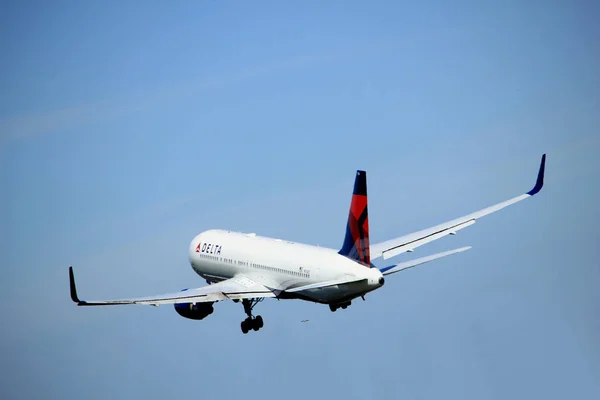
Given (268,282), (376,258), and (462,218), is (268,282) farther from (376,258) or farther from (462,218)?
(462,218)

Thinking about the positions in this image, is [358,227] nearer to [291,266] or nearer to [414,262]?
[414,262]

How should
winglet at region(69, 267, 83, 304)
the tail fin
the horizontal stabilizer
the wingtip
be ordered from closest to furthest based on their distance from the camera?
the wingtip → winglet at region(69, 267, 83, 304) → the tail fin → the horizontal stabilizer

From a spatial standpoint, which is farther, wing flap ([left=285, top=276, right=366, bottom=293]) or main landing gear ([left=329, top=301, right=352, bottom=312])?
main landing gear ([left=329, top=301, right=352, bottom=312])

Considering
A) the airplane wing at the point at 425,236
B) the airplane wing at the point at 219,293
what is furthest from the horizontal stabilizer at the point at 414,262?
the airplane wing at the point at 219,293

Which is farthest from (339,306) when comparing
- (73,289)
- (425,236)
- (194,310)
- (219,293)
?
(73,289)

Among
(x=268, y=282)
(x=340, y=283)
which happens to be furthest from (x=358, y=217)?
(x=268, y=282)

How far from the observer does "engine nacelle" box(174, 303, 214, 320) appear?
12494cm

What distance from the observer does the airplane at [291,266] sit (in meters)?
115

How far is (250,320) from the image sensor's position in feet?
413

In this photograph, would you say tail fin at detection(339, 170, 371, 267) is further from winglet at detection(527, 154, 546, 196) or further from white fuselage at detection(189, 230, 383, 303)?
winglet at detection(527, 154, 546, 196)

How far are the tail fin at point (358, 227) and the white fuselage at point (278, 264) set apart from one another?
0.69 metres

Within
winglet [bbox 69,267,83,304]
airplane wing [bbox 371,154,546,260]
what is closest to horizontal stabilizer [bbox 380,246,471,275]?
airplane wing [bbox 371,154,546,260]

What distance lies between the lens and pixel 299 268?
121188 millimetres

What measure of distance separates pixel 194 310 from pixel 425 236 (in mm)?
20566
